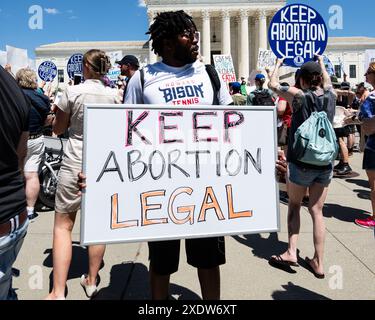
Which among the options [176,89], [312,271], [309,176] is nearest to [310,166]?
[309,176]

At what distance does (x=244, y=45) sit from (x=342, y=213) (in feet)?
216

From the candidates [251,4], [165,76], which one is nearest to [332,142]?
[165,76]

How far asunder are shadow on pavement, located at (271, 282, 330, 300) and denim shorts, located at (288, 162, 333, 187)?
0.92 meters

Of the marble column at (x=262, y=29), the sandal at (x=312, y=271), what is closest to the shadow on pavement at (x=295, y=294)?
the sandal at (x=312, y=271)

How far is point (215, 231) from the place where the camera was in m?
2.20

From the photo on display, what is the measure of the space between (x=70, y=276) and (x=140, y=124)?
2.06 metres

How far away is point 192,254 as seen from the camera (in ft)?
7.76

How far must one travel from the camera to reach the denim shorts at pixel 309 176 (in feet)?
11.5

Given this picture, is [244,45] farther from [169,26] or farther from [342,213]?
[169,26]

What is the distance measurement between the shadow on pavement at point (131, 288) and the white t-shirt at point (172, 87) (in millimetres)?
1678

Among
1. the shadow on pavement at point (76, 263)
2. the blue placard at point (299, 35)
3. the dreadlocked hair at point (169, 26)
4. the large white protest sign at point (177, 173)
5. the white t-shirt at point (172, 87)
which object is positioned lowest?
the shadow on pavement at point (76, 263)

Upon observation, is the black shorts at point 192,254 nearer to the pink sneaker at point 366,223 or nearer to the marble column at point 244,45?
the pink sneaker at point 366,223

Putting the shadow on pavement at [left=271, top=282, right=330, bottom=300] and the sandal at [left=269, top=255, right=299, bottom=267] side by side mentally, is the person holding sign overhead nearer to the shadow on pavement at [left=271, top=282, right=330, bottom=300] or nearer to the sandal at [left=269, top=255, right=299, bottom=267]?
the shadow on pavement at [left=271, top=282, right=330, bottom=300]
